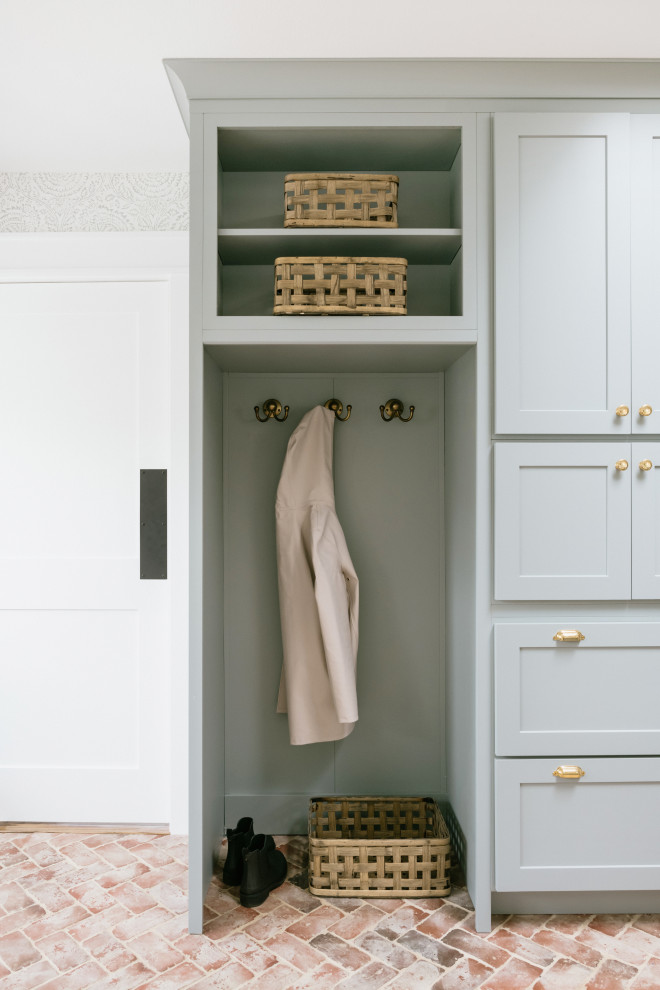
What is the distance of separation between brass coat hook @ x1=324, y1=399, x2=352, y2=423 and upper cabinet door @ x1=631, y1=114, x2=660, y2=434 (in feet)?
2.93

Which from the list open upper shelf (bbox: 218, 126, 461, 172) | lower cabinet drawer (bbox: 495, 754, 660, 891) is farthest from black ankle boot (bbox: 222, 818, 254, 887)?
open upper shelf (bbox: 218, 126, 461, 172)

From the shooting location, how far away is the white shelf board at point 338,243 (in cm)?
187

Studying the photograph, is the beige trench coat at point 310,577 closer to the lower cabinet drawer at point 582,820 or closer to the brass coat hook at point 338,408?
the brass coat hook at point 338,408

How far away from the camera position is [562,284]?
1.84m

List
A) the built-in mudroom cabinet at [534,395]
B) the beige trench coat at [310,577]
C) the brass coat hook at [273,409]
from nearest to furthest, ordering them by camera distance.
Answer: the built-in mudroom cabinet at [534,395] < the beige trench coat at [310,577] < the brass coat hook at [273,409]

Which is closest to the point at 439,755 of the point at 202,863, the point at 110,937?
the point at 202,863

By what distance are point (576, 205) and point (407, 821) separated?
1.94 metres

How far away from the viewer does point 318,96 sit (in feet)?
6.04

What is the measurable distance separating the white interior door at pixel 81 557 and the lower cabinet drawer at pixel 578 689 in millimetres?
1285

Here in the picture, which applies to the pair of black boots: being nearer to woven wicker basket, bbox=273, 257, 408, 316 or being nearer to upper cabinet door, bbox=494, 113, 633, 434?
upper cabinet door, bbox=494, 113, 633, 434

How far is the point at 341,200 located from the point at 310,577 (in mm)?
1129

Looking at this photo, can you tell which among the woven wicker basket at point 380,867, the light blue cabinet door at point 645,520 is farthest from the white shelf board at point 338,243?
the woven wicker basket at point 380,867

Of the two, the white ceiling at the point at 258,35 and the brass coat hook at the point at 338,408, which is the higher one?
the white ceiling at the point at 258,35

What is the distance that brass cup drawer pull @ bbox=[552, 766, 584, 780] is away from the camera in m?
1.83
